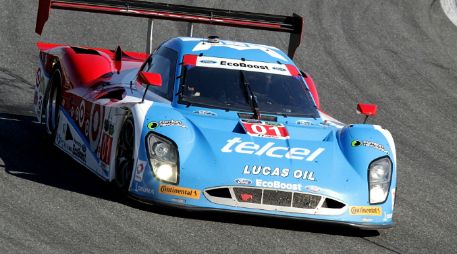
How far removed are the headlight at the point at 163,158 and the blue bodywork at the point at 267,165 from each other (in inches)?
1.5

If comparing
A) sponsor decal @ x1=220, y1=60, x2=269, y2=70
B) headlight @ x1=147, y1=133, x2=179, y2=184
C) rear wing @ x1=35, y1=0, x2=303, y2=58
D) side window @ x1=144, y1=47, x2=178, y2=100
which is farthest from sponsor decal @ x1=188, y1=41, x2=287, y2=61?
headlight @ x1=147, y1=133, x2=179, y2=184

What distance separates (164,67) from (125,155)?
1533 mm

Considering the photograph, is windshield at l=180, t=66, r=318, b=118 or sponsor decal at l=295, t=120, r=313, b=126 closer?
sponsor decal at l=295, t=120, r=313, b=126

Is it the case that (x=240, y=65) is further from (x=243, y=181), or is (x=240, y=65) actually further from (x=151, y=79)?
(x=243, y=181)

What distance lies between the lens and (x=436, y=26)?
20.9 m

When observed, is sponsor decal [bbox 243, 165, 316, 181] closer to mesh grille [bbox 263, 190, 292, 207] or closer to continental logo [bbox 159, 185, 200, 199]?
mesh grille [bbox 263, 190, 292, 207]

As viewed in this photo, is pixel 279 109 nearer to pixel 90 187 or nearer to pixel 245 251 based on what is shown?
pixel 90 187

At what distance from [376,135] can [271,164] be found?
1227 millimetres

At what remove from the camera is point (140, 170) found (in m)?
9.25

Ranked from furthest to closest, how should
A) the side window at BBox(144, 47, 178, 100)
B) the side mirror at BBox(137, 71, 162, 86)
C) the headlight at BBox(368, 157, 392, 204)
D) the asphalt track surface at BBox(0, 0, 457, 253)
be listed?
the side window at BBox(144, 47, 178, 100)
the side mirror at BBox(137, 71, 162, 86)
the headlight at BBox(368, 157, 392, 204)
the asphalt track surface at BBox(0, 0, 457, 253)

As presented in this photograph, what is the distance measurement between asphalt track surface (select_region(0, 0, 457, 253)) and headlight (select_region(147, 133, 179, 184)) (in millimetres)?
295

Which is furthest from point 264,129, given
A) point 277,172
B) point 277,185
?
point 277,185

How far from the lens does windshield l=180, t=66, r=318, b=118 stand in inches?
410

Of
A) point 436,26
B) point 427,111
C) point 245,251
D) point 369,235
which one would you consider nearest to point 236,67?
point 369,235
